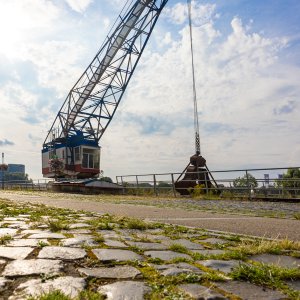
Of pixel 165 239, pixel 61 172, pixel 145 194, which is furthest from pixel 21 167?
pixel 165 239

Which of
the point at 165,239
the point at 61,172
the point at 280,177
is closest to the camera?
the point at 165,239

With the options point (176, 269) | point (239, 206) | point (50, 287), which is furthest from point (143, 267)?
point (239, 206)

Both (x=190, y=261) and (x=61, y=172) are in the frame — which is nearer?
(x=190, y=261)

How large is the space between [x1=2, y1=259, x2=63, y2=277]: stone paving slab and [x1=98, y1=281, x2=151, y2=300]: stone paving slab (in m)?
0.46

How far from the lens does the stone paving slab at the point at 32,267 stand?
2303 millimetres

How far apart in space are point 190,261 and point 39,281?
46.4 inches

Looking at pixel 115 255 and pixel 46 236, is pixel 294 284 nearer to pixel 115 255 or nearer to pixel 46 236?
pixel 115 255

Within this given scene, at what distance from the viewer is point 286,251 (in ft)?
10.6

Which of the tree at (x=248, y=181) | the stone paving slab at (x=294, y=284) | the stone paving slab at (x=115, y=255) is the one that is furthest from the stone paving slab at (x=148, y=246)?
the tree at (x=248, y=181)

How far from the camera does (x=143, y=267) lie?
2553mm

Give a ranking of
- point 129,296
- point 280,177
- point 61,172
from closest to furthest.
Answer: point 129,296 → point 280,177 → point 61,172

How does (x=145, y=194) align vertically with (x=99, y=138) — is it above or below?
below

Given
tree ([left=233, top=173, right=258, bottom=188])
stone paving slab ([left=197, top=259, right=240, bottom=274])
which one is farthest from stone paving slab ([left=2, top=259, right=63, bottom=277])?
tree ([left=233, top=173, right=258, bottom=188])

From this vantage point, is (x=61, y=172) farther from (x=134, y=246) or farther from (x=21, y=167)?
(x=21, y=167)
